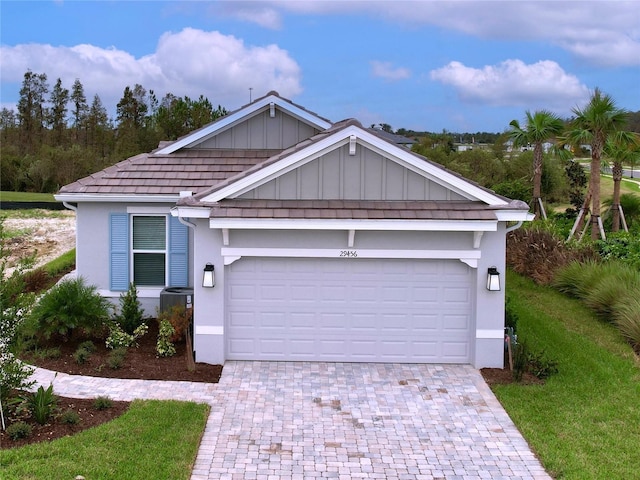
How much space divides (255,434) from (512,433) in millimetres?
3186

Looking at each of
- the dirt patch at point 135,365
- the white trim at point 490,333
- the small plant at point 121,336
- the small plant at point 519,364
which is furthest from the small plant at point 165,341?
the small plant at point 519,364

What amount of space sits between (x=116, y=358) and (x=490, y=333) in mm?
5984

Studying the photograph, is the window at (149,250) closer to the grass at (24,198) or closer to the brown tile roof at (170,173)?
the brown tile roof at (170,173)

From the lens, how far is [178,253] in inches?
506

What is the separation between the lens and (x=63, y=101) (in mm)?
52312

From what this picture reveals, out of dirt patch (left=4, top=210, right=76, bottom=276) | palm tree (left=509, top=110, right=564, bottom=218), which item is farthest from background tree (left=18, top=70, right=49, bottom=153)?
palm tree (left=509, top=110, right=564, bottom=218)

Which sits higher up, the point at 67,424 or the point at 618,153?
the point at 618,153

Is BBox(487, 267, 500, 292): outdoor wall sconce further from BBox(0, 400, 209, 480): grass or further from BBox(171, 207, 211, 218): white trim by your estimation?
BBox(0, 400, 209, 480): grass

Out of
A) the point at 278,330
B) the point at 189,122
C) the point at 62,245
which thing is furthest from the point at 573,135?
the point at 189,122

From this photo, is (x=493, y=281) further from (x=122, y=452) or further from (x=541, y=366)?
(x=122, y=452)

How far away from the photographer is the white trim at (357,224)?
9898 mm

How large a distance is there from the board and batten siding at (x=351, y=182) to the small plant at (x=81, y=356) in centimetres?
370

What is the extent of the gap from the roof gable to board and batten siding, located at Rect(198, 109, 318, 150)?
4.22m

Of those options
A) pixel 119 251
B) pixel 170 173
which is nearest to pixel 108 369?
pixel 119 251
